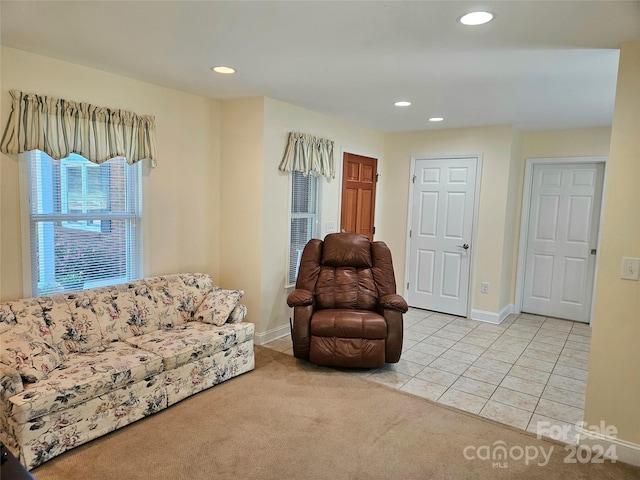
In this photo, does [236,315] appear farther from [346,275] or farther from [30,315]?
[30,315]

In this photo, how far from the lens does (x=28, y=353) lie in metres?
2.27

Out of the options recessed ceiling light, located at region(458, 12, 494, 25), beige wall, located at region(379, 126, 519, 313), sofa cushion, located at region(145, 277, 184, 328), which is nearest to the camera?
recessed ceiling light, located at region(458, 12, 494, 25)

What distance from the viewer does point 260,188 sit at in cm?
382

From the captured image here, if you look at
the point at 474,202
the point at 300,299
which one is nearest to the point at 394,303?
the point at 300,299

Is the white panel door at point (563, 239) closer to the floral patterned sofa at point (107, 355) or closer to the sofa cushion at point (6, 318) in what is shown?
the floral patterned sofa at point (107, 355)

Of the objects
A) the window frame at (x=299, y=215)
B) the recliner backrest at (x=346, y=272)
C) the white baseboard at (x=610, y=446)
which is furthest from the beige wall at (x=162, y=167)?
the white baseboard at (x=610, y=446)

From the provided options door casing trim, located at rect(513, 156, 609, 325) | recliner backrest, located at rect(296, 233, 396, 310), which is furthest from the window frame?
door casing trim, located at rect(513, 156, 609, 325)

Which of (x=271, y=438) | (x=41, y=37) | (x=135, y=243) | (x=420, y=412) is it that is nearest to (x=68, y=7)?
(x=41, y=37)

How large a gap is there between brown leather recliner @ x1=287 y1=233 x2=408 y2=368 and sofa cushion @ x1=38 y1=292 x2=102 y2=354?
4.78 feet

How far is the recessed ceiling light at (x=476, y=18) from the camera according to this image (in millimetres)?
1943

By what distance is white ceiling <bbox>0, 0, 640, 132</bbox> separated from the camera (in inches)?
77.1

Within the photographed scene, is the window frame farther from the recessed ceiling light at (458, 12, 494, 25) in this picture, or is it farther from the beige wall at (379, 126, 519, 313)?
the recessed ceiling light at (458, 12, 494, 25)

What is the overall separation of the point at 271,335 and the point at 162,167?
1892 millimetres

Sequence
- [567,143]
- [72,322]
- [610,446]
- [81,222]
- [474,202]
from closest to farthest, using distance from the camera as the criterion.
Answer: [610,446] → [72,322] → [81,222] → [567,143] → [474,202]
